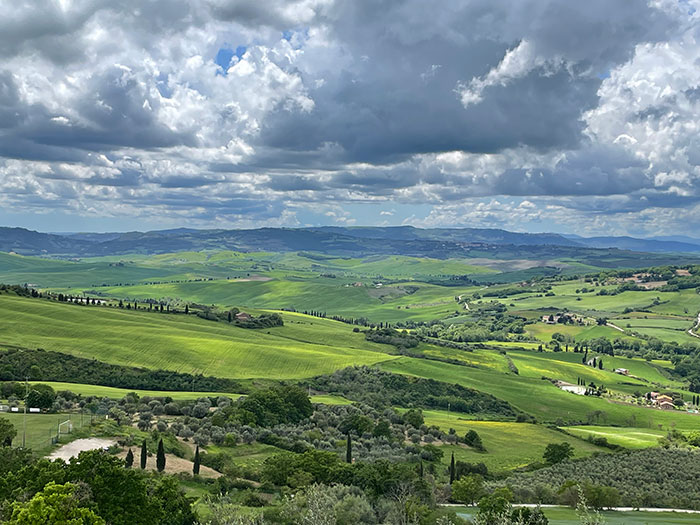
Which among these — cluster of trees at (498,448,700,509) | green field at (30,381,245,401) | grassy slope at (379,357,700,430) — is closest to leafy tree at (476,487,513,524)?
cluster of trees at (498,448,700,509)

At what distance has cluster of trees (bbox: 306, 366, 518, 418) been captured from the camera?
146m

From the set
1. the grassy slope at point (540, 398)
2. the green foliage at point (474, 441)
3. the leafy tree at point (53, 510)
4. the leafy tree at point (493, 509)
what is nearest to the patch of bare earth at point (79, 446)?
the leafy tree at point (53, 510)

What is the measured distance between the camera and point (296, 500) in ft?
180

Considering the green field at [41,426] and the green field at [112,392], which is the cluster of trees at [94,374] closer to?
the green field at [112,392]

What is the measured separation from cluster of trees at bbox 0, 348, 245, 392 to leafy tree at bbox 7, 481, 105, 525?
3682 inches

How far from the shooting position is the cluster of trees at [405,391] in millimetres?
145500

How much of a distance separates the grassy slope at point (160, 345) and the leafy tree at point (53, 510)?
368ft

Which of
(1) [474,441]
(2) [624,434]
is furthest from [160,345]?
(2) [624,434]

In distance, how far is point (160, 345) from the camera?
16250cm

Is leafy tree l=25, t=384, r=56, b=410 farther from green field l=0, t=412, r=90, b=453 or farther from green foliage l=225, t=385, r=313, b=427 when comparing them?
green foliage l=225, t=385, r=313, b=427

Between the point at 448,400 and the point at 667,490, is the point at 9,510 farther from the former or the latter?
the point at 448,400

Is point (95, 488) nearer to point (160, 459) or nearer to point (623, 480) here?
point (160, 459)

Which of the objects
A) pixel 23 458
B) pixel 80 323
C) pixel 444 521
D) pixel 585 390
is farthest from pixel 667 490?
pixel 80 323

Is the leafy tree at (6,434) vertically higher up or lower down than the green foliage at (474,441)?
higher up
